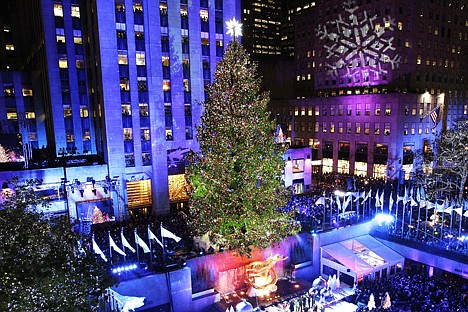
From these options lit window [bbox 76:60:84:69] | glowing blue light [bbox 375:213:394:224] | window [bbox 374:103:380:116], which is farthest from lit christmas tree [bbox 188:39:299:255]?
window [bbox 374:103:380:116]

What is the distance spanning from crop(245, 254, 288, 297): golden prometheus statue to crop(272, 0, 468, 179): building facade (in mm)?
44565

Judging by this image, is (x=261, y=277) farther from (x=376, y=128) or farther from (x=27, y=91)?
(x=376, y=128)

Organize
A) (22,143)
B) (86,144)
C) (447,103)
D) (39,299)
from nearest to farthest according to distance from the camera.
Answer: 1. (39,299)
2. (22,143)
3. (86,144)
4. (447,103)

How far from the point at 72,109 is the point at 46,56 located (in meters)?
7.27

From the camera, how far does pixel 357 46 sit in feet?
229

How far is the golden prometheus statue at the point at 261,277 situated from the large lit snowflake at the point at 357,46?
185 ft

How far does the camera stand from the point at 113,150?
37.4 m

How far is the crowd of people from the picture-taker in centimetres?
2010

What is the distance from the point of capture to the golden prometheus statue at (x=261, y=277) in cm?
2088

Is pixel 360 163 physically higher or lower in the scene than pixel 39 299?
lower

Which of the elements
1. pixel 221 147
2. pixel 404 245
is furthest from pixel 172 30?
pixel 404 245

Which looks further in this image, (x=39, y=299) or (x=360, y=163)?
(x=360, y=163)

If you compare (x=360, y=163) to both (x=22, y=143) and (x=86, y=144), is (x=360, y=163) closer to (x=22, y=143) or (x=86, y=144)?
(x=86, y=144)

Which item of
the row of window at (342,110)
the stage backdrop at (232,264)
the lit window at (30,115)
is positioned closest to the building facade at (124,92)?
the lit window at (30,115)
